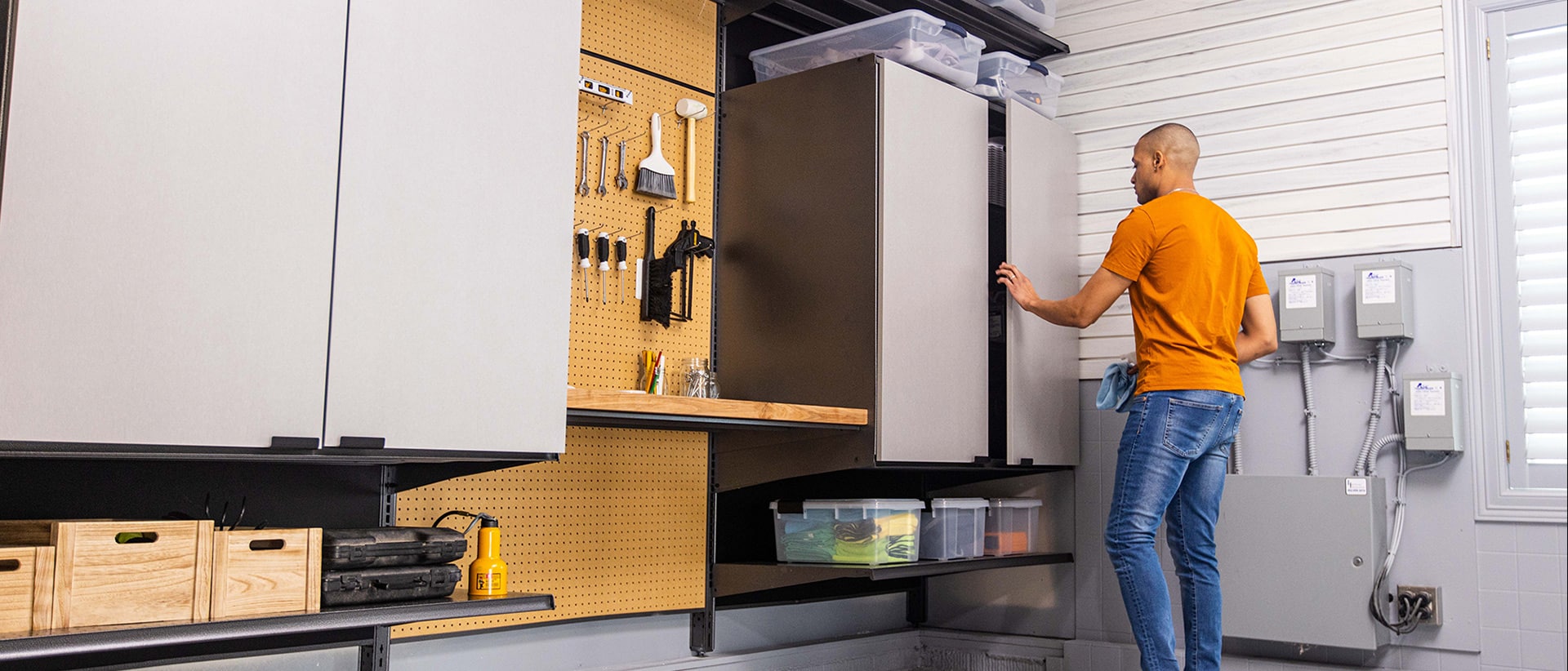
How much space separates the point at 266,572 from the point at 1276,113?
12.0 feet

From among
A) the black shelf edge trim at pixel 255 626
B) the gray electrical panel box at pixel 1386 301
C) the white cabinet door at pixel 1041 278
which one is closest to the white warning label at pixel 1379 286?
the gray electrical panel box at pixel 1386 301

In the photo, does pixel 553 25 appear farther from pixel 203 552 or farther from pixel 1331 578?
pixel 1331 578

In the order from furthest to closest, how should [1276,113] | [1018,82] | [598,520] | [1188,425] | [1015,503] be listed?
[1018,82]
[1015,503]
[1276,113]
[598,520]
[1188,425]

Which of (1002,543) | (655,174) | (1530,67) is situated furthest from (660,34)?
(1530,67)

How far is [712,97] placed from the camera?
4105mm

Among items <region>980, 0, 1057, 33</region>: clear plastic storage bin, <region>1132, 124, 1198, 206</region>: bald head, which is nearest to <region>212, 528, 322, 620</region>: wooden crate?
<region>1132, 124, 1198, 206</region>: bald head

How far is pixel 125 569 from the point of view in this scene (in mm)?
2164

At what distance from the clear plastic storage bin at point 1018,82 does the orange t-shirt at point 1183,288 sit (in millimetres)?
947

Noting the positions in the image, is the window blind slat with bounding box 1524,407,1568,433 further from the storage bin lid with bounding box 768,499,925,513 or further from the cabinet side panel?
the cabinet side panel

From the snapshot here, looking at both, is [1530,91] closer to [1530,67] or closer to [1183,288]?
[1530,67]

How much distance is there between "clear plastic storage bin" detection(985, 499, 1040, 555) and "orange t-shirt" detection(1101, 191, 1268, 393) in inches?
36.1

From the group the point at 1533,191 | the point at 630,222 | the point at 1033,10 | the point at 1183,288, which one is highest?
the point at 1033,10

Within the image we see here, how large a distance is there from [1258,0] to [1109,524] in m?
2.16

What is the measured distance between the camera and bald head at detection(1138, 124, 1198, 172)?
3.77m
